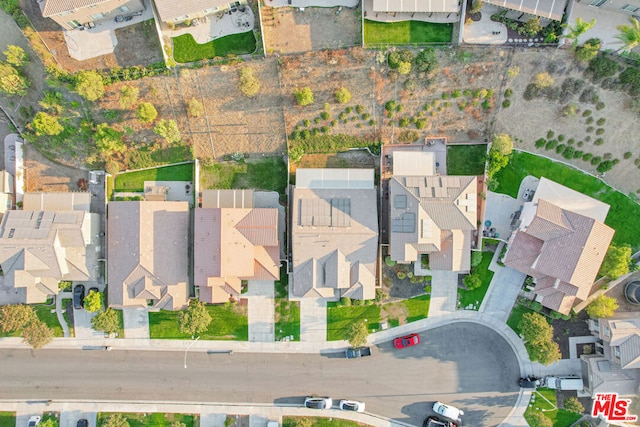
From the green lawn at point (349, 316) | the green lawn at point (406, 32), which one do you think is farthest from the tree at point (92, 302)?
the green lawn at point (406, 32)

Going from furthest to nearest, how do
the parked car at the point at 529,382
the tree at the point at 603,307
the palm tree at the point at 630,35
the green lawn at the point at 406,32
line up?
1. the parked car at the point at 529,382
2. the green lawn at the point at 406,32
3. the tree at the point at 603,307
4. the palm tree at the point at 630,35

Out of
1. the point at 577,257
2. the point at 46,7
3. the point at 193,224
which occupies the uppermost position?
the point at 46,7

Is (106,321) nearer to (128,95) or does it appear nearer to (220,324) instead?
(220,324)

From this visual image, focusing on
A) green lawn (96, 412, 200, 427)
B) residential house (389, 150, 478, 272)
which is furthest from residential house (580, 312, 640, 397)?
green lawn (96, 412, 200, 427)

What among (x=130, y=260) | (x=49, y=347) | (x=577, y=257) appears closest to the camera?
(x=577, y=257)

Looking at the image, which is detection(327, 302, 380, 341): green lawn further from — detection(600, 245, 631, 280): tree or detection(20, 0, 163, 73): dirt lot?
detection(20, 0, 163, 73): dirt lot

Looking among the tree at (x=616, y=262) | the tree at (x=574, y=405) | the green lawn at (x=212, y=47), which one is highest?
the green lawn at (x=212, y=47)

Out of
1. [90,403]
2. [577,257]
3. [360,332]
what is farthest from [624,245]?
[90,403]

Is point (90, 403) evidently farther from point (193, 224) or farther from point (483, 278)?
point (483, 278)

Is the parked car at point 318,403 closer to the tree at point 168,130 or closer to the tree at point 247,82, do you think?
the tree at point 168,130
